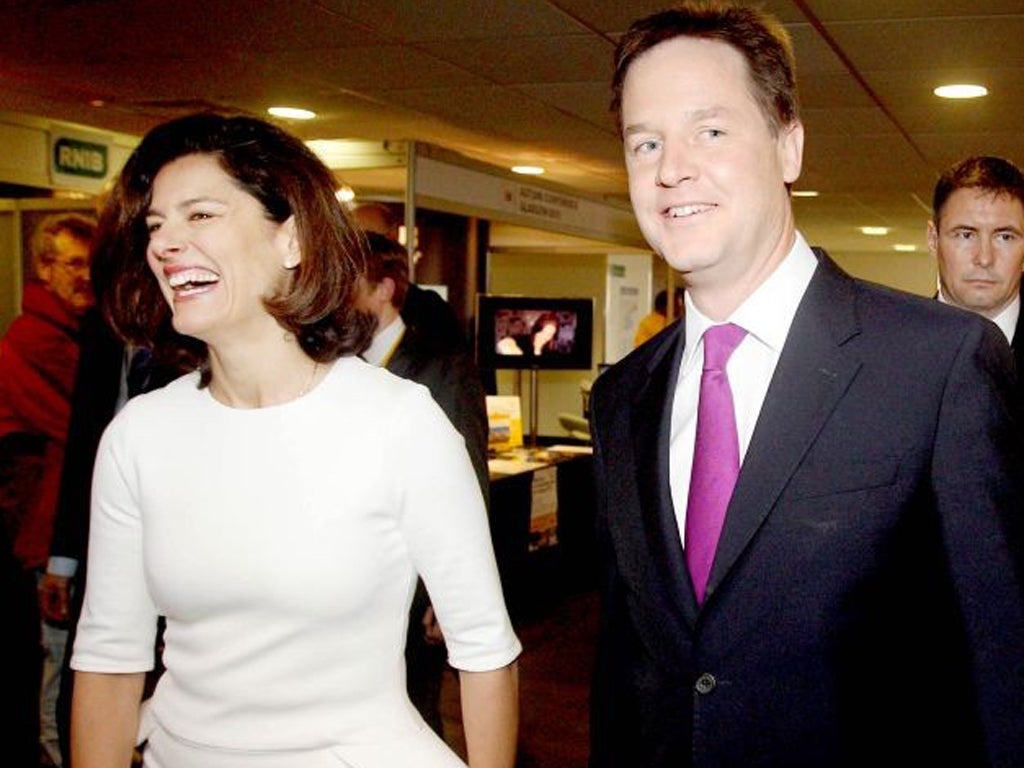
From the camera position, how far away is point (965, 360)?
1256 mm

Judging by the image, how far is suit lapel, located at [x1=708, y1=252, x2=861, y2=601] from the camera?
4.23ft

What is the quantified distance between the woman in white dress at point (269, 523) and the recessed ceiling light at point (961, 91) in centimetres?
420

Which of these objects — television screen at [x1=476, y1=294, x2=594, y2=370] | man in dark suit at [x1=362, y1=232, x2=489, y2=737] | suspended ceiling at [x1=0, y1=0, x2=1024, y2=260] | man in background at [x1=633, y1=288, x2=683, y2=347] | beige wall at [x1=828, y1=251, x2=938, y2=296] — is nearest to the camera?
man in dark suit at [x1=362, y1=232, x2=489, y2=737]

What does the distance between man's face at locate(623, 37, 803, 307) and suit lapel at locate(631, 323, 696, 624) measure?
0.16 meters

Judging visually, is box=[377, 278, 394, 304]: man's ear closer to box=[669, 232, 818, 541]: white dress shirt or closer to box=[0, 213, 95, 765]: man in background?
box=[0, 213, 95, 765]: man in background

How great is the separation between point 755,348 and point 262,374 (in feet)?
2.27

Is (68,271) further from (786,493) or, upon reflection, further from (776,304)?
(786,493)

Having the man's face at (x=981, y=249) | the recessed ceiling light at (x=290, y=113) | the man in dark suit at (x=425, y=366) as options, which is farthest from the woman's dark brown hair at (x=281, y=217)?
the recessed ceiling light at (x=290, y=113)

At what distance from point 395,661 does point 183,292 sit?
1.95 feet

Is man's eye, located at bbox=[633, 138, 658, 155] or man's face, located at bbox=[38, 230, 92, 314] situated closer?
man's eye, located at bbox=[633, 138, 658, 155]

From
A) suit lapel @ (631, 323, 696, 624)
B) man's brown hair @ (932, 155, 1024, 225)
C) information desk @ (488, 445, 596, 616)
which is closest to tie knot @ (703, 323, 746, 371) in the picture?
suit lapel @ (631, 323, 696, 624)

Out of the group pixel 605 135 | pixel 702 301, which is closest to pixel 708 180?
pixel 702 301

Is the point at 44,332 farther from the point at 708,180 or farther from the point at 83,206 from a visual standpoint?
the point at 83,206

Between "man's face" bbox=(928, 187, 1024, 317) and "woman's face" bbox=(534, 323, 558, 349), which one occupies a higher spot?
"man's face" bbox=(928, 187, 1024, 317)
